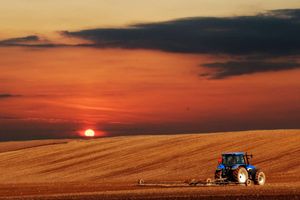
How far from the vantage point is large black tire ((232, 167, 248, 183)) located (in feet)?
168

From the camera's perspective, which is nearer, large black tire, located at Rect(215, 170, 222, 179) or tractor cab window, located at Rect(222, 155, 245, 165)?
large black tire, located at Rect(215, 170, 222, 179)

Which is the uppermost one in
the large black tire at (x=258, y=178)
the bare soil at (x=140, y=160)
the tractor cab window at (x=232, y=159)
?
the bare soil at (x=140, y=160)

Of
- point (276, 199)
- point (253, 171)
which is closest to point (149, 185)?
point (253, 171)

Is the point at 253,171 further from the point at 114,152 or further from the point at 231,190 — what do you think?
the point at 114,152

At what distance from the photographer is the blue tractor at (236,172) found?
51375 mm

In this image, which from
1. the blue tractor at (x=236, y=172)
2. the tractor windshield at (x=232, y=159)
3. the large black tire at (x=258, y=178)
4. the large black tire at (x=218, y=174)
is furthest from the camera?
the tractor windshield at (x=232, y=159)

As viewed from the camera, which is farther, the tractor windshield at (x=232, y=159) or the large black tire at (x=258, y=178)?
the tractor windshield at (x=232, y=159)

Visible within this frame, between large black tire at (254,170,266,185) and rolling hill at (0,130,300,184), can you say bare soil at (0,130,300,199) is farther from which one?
large black tire at (254,170,266,185)

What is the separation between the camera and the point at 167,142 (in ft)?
315

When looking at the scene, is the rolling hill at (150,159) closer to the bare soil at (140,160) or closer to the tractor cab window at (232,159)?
the bare soil at (140,160)

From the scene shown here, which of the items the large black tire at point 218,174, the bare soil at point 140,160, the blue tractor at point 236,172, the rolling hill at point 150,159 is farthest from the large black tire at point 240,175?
the rolling hill at point 150,159

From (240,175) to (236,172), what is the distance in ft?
1.54

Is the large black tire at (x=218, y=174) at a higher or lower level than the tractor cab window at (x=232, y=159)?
lower

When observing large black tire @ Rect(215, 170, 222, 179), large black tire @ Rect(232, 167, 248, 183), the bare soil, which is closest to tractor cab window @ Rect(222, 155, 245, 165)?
large black tire @ Rect(232, 167, 248, 183)
